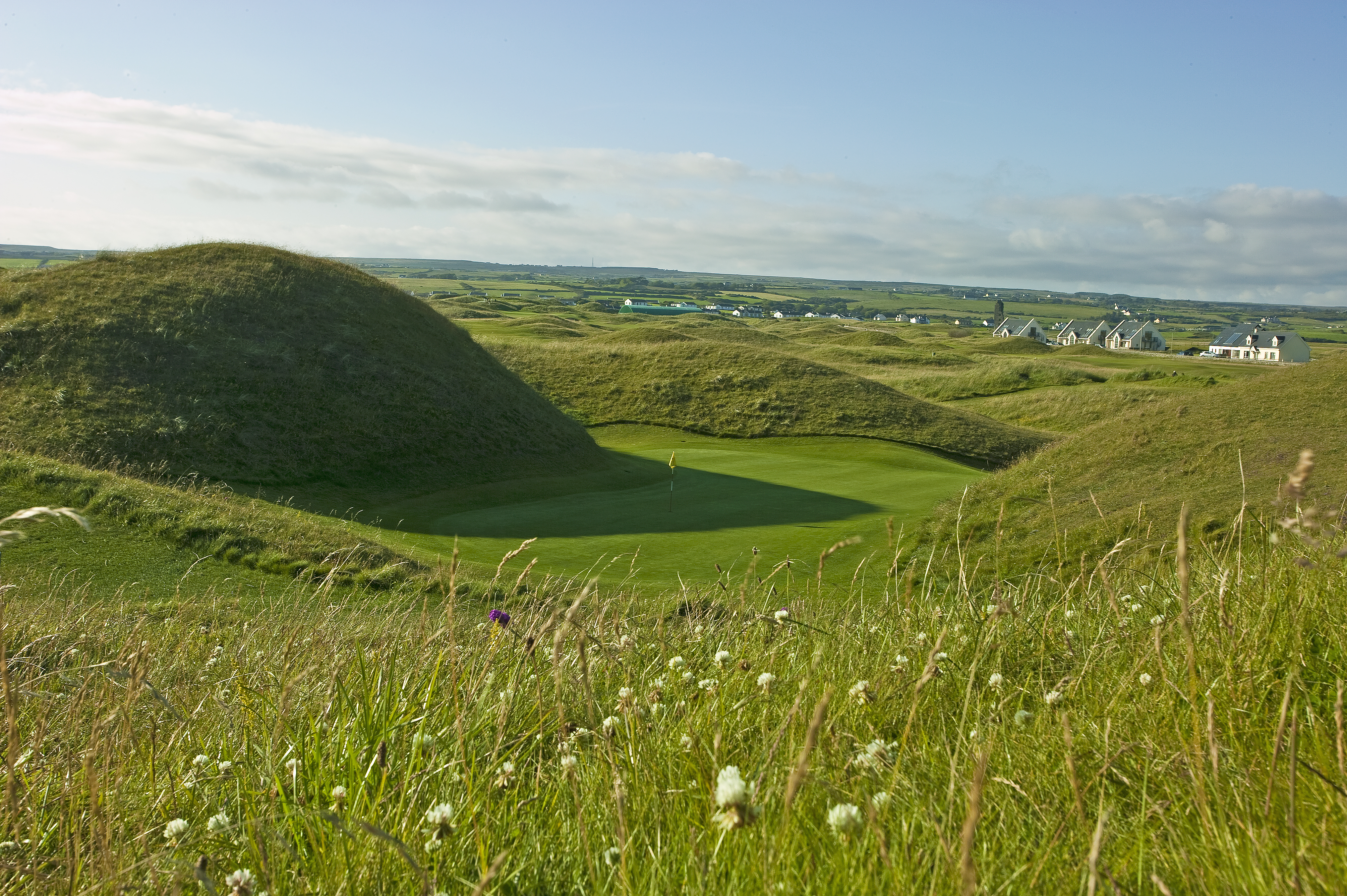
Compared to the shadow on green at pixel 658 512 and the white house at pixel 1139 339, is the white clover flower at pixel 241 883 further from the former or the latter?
the white house at pixel 1139 339

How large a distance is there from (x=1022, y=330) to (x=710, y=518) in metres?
141

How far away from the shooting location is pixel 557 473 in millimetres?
29844


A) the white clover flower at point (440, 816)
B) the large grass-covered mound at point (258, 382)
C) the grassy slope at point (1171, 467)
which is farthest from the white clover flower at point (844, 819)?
the large grass-covered mound at point (258, 382)

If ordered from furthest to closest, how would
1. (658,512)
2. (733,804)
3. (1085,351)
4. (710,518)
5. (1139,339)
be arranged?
1. (1139,339)
2. (1085,351)
3. (658,512)
4. (710,518)
5. (733,804)

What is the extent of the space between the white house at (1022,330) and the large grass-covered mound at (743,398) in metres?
96.7

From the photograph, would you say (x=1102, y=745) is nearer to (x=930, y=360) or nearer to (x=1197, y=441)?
(x=1197, y=441)

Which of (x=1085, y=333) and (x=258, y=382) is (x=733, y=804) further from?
(x=1085, y=333)

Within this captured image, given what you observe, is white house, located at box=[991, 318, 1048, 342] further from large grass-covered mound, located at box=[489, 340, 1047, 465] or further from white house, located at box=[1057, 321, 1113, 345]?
large grass-covered mound, located at box=[489, 340, 1047, 465]

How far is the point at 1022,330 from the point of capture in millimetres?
149500

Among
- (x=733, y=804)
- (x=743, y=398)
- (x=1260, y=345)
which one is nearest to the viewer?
(x=733, y=804)

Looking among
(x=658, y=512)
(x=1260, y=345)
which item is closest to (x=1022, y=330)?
(x=1260, y=345)

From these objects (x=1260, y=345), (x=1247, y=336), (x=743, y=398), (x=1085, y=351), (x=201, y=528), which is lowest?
(x=743, y=398)

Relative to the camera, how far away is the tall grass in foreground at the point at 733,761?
2.20 meters

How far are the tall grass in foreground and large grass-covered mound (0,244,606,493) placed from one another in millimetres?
22074
